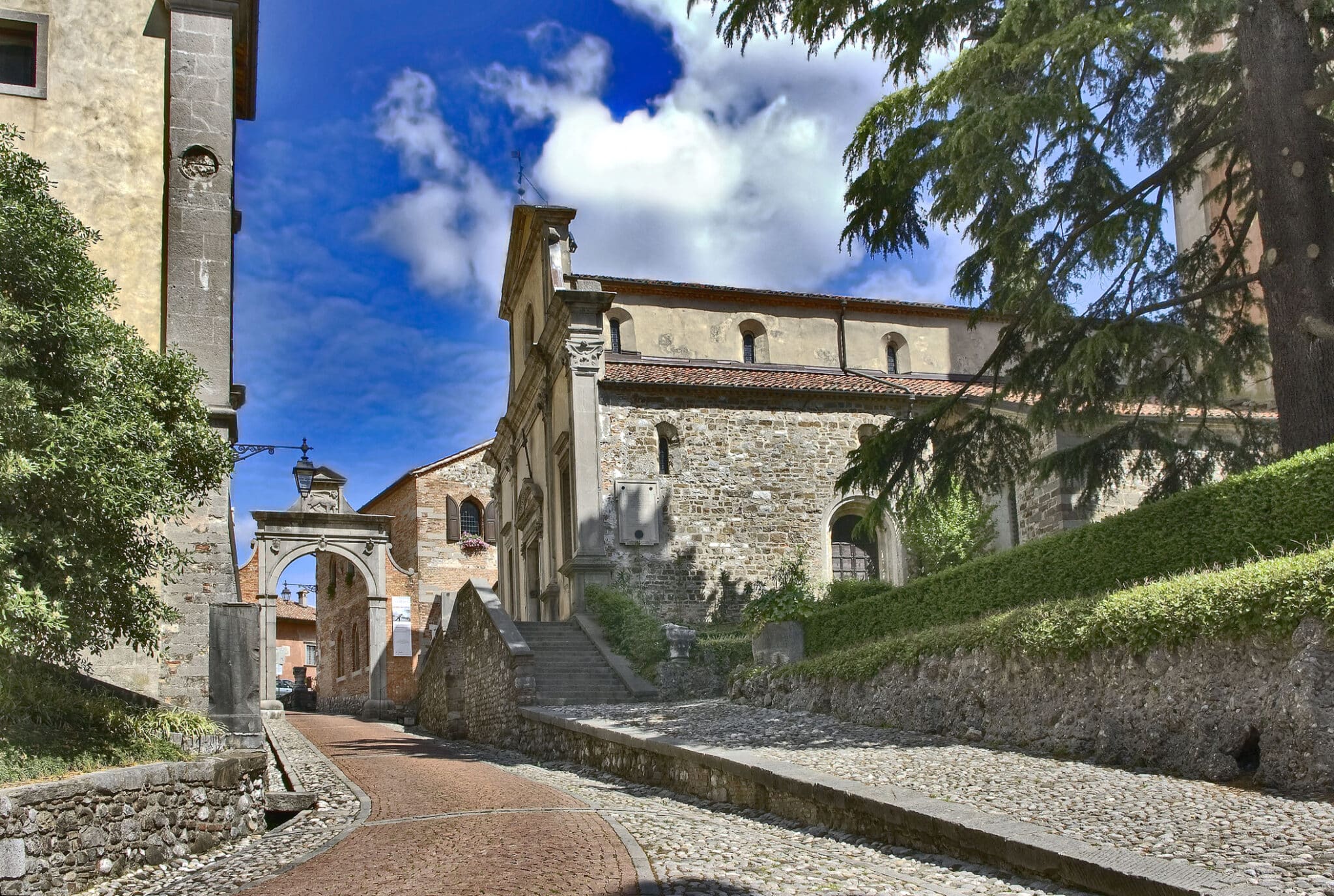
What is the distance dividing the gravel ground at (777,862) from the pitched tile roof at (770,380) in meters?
14.0

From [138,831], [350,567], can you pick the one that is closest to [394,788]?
[138,831]

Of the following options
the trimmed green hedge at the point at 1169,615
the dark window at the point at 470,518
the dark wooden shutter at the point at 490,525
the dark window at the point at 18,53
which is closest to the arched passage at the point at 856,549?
the trimmed green hedge at the point at 1169,615

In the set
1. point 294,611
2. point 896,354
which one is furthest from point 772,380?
point 294,611

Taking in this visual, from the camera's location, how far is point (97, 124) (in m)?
13.0

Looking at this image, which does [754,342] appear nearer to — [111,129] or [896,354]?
[896,354]

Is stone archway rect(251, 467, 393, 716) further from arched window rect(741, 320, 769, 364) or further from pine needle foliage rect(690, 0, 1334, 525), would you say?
pine needle foliage rect(690, 0, 1334, 525)

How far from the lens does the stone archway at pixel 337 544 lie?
1230 inches

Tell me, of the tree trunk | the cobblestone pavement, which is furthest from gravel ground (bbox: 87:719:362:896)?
the tree trunk

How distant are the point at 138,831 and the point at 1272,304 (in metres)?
11.1

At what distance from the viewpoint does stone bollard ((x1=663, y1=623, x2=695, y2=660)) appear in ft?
61.6

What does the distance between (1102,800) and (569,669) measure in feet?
41.3

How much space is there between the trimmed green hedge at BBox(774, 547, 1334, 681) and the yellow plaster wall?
9231mm

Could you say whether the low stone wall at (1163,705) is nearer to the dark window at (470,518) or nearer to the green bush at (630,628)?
the green bush at (630,628)

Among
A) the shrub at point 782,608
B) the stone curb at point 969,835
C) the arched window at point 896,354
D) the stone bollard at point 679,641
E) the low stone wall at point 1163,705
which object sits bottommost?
the stone curb at point 969,835
